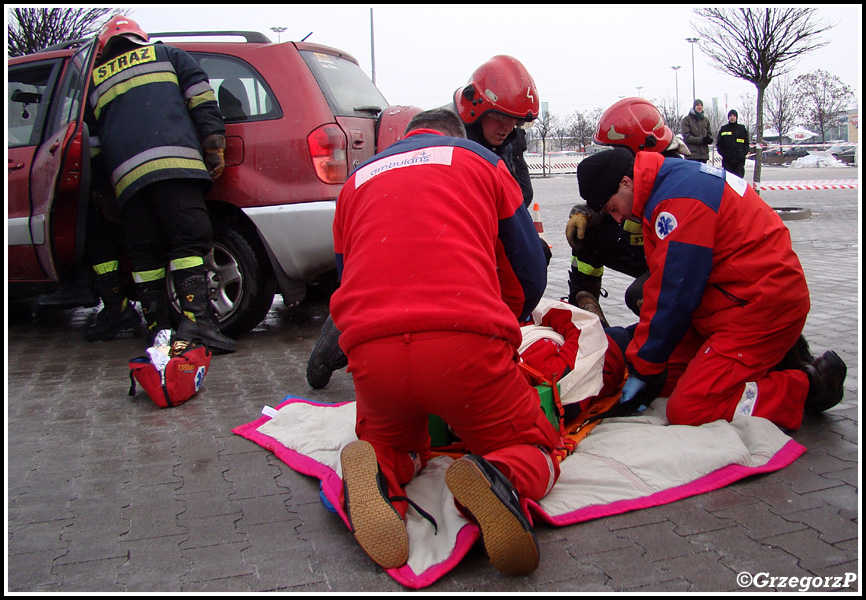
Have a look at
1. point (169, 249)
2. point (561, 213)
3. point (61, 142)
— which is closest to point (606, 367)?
point (169, 249)

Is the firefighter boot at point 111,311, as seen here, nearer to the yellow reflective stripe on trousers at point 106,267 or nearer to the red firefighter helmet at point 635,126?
the yellow reflective stripe on trousers at point 106,267

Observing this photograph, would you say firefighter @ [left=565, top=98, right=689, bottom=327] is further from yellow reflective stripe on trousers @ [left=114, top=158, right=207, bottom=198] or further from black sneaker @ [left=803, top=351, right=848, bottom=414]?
yellow reflective stripe on trousers @ [left=114, top=158, right=207, bottom=198]

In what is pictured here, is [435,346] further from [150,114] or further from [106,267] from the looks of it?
[106,267]

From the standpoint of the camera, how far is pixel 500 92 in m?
4.01

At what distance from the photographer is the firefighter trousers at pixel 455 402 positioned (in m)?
2.24

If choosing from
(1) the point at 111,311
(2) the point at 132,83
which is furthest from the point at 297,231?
(1) the point at 111,311

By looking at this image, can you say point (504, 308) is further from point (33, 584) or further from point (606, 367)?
point (33, 584)

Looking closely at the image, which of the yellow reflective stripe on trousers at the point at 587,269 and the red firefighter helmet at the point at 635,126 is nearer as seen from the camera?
the red firefighter helmet at the point at 635,126

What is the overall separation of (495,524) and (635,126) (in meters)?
2.94

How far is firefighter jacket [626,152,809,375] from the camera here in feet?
9.93

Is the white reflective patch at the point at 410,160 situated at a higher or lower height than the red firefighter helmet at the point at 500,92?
lower

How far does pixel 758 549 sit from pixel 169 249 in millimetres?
4023

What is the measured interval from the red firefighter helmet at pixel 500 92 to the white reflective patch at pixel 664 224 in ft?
4.09

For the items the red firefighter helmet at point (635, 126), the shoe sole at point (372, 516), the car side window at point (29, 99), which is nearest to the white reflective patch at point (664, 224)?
the red firefighter helmet at point (635, 126)
